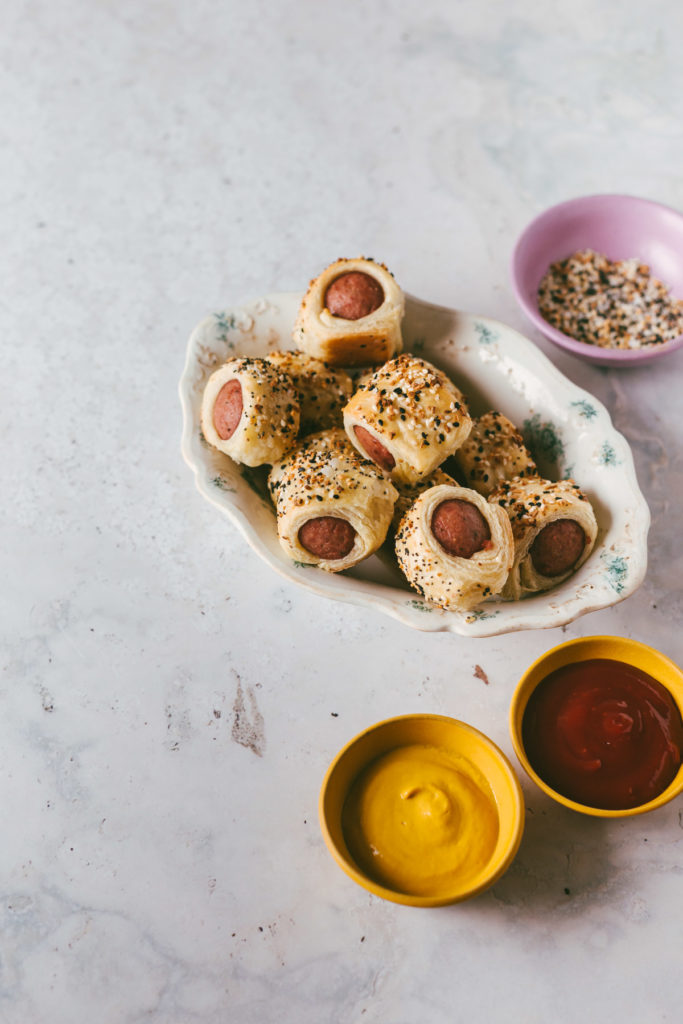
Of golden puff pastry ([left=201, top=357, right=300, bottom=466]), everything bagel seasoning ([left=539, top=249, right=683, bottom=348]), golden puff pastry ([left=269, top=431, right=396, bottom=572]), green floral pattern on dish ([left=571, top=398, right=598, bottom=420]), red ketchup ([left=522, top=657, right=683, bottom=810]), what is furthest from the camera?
everything bagel seasoning ([left=539, top=249, right=683, bottom=348])

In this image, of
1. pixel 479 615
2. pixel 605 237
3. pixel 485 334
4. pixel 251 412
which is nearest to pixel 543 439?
pixel 485 334

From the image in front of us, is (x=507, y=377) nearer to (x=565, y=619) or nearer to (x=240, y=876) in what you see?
(x=565, y=619)

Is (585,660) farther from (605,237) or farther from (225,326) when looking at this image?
(605,237)

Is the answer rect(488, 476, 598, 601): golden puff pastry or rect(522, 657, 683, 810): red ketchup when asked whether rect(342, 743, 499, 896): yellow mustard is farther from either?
rect(488, 476, 598, 601): golden puff pastry

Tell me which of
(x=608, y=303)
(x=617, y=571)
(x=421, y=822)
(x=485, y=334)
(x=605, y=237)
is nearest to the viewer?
(x=421, y=822)

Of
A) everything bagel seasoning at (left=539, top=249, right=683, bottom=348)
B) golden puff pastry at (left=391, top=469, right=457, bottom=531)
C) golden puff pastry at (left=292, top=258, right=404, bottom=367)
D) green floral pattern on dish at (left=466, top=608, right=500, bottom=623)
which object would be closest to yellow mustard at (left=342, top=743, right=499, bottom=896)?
green floral pattern on dish at (left=466, top=608, right=500, bottom=623)
